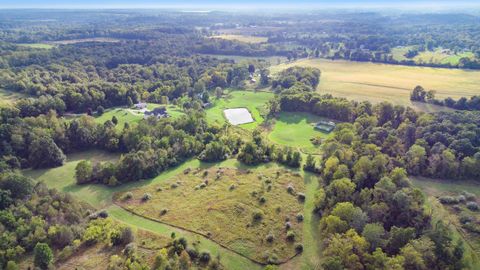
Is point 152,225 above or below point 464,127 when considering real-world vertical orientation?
below

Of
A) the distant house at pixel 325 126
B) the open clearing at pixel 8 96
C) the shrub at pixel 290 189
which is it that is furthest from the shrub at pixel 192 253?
the open clearing at pixel 8 96

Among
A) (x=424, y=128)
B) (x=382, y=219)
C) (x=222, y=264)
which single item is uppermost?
(x=424, y=128)

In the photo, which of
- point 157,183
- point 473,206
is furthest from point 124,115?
point 473,206

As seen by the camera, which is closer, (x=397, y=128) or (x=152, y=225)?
(x=152, y=225)

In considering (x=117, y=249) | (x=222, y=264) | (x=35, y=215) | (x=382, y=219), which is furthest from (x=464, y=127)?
(x=35, y=215)

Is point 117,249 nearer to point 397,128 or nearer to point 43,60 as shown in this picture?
point 397,128

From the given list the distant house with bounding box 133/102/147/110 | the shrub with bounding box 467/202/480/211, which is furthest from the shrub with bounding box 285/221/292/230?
the distant house with bounding box 133/102/147/110

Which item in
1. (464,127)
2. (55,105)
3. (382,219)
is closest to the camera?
(382,219)
